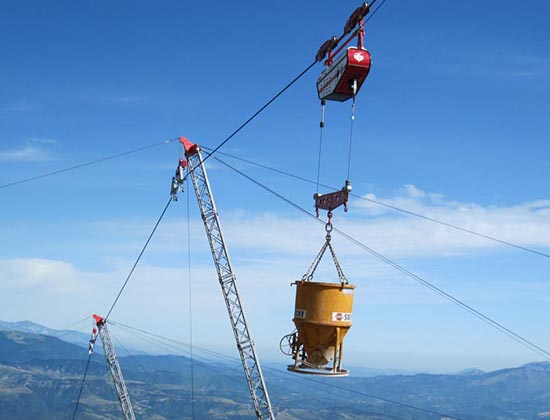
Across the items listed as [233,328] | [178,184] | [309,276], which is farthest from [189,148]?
[309,276]

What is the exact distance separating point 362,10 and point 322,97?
3.86 metres

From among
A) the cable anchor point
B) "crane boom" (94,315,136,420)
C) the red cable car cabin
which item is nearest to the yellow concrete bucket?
the red cable car cabin

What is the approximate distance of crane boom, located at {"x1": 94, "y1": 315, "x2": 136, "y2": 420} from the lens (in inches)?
4339

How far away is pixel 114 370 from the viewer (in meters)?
112

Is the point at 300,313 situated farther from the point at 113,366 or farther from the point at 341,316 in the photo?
the point at 113,366

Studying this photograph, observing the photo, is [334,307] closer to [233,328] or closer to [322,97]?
[322,97]

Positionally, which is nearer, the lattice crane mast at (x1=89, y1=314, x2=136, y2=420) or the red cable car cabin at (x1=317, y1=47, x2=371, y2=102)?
the red cable car cabin at (x1=317, y1=47, x2=371, y2=102)

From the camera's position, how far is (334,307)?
29297mm

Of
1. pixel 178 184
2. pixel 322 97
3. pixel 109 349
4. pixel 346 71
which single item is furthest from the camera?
pixel 109 349

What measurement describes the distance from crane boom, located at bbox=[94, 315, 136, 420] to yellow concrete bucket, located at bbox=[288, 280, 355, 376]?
84.2 m

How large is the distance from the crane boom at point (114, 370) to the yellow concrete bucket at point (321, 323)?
84.2 m

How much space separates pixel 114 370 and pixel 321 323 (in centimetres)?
9037

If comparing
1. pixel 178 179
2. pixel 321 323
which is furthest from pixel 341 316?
pixel 178 179

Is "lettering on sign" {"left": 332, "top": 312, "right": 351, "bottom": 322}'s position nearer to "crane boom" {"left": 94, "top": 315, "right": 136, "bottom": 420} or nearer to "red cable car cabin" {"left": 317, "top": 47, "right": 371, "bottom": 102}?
"red cable car cabin" {"left": 317, "top": 47, "right": 371, "bottom": 102}
